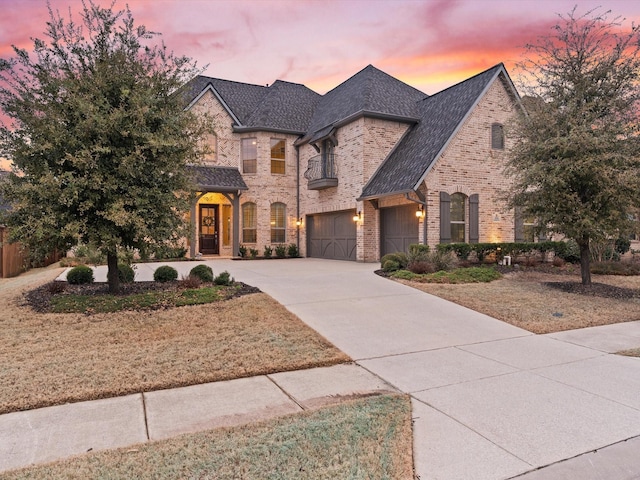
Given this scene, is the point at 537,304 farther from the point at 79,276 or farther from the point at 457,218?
the point at 79,276

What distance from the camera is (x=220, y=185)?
66.8 feet

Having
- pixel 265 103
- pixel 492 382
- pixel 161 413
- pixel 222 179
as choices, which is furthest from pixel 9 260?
pixel 492 382

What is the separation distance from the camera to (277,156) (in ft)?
73.0

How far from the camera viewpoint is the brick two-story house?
1619 cm

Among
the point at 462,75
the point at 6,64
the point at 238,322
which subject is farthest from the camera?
the point at 462,75

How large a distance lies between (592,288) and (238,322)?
30.8ft

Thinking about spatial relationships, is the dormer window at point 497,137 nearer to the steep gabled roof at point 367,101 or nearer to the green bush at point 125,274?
the steep gabled roof at point 367,101

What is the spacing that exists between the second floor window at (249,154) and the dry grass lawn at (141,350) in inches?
590

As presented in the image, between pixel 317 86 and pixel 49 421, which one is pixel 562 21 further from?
pixel 317 86

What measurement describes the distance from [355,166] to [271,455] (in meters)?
16.1

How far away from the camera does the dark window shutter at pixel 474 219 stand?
16.5 m

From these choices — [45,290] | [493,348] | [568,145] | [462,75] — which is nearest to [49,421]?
[493,348]

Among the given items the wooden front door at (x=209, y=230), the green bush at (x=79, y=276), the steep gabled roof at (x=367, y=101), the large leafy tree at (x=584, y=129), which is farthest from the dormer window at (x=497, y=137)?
the green bush at (x=79, y=276)

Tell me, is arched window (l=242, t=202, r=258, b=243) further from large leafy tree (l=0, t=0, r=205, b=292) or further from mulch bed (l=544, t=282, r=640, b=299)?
mulch bed (l=544, t=282, r=640, b=299)
